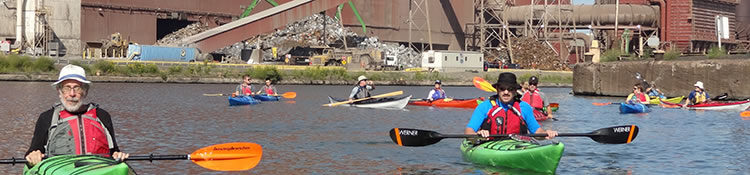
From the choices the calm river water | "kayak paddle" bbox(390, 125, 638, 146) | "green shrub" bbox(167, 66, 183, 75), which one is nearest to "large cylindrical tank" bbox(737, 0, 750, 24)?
the calm river water

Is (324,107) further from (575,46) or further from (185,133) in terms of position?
(575,46)

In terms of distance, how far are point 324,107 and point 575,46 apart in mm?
61995

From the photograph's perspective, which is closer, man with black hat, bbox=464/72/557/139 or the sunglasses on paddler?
the sunglasses on paddler

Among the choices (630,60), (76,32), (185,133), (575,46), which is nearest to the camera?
(185,133)

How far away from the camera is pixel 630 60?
206 ft

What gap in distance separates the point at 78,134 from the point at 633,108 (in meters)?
31.3

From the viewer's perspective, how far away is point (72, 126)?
989cm

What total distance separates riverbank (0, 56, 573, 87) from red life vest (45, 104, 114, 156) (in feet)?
180

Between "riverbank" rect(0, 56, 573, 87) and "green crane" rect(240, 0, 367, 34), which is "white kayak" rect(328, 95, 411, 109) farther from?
"green crane" rect(240, 0, 367, 34)

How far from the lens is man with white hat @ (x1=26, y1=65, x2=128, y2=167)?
9.67 meters

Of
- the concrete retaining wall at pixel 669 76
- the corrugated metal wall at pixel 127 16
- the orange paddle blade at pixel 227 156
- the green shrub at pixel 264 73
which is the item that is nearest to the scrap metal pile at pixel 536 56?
the corrugated metal wall at pixel 127 16

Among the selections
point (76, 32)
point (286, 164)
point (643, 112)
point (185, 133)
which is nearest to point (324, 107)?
point (643, 112)

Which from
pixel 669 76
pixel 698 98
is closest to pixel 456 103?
pixel 698 98

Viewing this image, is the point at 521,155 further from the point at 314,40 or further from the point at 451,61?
the point at 314,40
